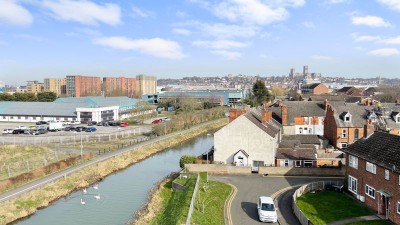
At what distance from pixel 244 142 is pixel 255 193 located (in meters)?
10.9

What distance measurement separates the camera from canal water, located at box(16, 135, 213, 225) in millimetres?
31672

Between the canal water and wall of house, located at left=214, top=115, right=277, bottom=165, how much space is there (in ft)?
26.3

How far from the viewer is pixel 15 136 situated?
71.9 metres

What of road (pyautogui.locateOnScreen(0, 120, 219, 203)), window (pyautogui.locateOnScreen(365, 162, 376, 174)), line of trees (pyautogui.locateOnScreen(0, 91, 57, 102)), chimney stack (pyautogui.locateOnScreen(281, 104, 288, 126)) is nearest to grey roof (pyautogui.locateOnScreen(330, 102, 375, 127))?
chimney stack (pyautogui.locateOnScreen(281, 104, 288, 126))

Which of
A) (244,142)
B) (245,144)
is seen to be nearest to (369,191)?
(245,144)

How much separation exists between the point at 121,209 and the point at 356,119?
36.3m

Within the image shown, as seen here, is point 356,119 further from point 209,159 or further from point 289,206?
point 289,206

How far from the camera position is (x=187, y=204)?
29.9 metres

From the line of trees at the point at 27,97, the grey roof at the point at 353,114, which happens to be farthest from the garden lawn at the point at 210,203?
the line of trees at the point at 27,97

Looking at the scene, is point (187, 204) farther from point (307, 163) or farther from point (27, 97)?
point (27, 97)

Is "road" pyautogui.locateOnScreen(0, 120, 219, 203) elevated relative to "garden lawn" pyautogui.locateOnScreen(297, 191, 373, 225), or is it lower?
lower

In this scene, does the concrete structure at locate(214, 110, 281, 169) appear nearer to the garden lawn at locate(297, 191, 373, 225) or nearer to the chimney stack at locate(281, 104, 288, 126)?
the garden lawn at locate(297, 191, 373, 225)

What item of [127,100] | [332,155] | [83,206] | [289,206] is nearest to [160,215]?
[83,206]

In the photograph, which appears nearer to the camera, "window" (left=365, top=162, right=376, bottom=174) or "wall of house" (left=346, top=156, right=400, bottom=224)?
"wall of house" (left=346, top=156, right=400, bottom=224)
